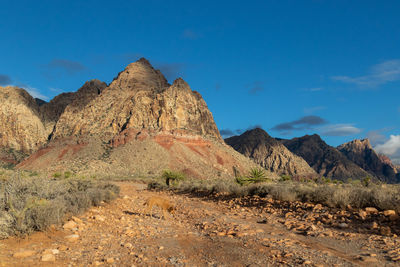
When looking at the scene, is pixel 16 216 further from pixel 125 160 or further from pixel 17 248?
pixel 125 160

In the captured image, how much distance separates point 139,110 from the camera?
80.8m

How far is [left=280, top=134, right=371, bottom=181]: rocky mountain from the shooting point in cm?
11369

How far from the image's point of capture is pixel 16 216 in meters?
6.14

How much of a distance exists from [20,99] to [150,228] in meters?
115

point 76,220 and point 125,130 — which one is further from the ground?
point 125,130

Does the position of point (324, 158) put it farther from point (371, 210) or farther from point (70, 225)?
point (70, 225)

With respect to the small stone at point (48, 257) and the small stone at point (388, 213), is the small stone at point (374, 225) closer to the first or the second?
the small stone at point (388, 213)

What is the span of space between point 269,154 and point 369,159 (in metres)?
82.7

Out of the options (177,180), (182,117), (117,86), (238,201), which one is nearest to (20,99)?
(117,86)

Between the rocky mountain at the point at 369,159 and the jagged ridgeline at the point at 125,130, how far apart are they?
103 m

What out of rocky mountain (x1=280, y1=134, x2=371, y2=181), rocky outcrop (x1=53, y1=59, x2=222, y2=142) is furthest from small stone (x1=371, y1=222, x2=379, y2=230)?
rocky mountain (x1=280, y1=134, x2=371, y2=181)

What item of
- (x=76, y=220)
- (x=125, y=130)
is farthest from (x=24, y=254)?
(x=125, y=130)

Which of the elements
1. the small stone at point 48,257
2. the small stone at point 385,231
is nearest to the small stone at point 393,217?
the small stone at point 385,231

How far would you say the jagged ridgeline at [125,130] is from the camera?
196 feet
